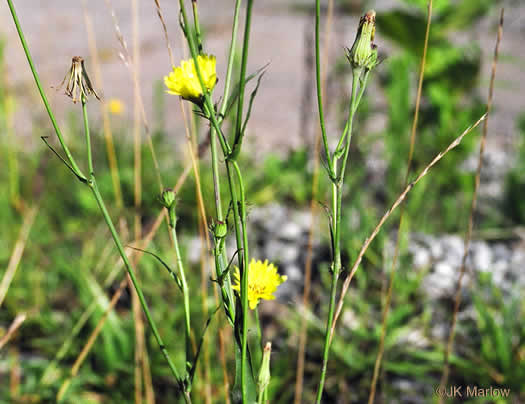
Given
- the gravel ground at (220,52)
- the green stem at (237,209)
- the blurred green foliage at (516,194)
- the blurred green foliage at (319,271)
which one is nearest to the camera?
the green stem at (237,209)

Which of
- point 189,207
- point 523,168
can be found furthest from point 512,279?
point 189,207

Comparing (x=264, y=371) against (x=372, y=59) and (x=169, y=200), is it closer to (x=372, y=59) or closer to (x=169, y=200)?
(x=169, y=200)

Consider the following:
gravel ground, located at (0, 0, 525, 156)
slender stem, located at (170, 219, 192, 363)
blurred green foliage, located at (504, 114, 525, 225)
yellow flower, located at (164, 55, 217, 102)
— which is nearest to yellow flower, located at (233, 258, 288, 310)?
slender stem, located at (170, 219, 192, 363)

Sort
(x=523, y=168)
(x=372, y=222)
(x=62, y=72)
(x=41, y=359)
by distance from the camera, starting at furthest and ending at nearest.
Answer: (x=62, y=72) → (x=523, y=168) → (x=372, y=222) → (x=41, y=359)

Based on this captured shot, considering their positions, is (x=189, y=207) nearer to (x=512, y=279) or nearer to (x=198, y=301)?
(x=198, y=301)

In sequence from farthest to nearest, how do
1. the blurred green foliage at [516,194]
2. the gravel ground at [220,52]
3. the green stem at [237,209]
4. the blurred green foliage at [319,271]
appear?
1. the gravel ground at [220,52]
2. the blurred green foliage at [516,194]
3. the blurred green foliage at [319,271]
4. the green stem at [237,209]

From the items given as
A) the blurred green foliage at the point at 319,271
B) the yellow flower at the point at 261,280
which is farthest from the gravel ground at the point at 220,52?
the yellow flower at the point at 261,280

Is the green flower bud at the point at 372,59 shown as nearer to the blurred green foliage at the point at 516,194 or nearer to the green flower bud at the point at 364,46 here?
the green flower bud at the point at 364,46
